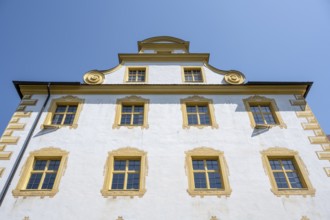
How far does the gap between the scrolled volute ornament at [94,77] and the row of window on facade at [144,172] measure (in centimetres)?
565

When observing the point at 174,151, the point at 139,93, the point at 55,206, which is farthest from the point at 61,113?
the point at 174,151

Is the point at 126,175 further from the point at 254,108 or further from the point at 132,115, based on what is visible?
the point at 254,108

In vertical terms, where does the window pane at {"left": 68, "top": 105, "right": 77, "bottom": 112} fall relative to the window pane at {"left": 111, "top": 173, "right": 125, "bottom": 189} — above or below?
above

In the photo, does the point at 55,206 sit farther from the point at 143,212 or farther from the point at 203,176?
the point at 203,176

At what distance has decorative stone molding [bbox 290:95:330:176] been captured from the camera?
13.4 m

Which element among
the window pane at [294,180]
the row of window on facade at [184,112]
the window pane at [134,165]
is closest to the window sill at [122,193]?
the window pane at [134,165]

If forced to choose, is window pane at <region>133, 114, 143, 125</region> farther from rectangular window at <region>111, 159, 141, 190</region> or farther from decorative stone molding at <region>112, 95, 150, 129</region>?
rectangular window at <region>111, 159, 141, 190</region>

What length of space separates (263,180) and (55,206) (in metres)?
9.02

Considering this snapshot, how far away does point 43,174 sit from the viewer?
494 inches

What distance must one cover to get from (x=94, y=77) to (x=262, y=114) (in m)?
10.8

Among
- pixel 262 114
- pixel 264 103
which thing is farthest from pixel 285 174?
pixel 264 103

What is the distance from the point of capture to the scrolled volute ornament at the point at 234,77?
17656mm

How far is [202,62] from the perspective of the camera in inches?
757

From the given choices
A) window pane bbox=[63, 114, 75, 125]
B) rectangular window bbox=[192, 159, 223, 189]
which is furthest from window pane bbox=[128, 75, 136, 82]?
rectangular window bbox=[192, 159, 223, 189]
